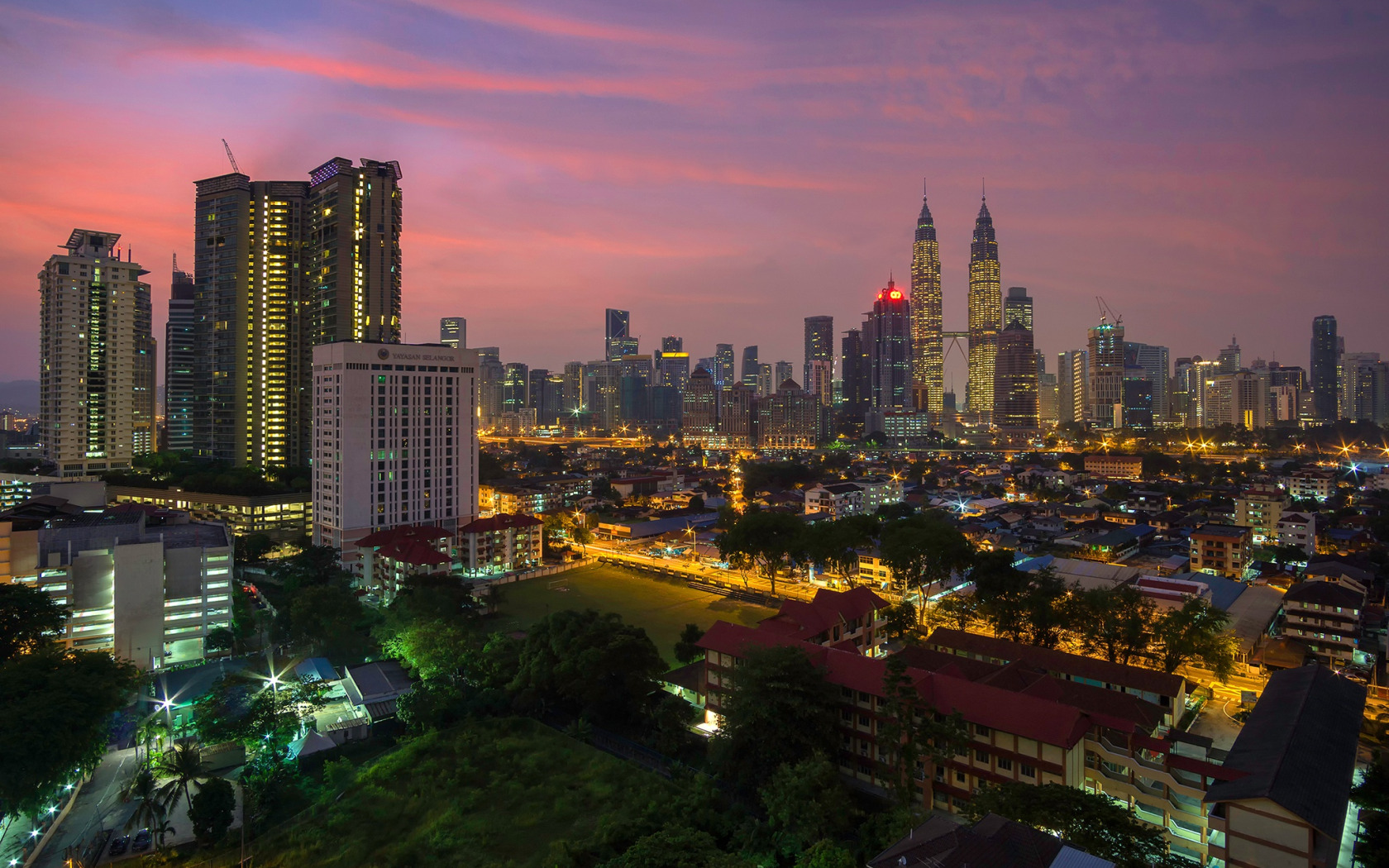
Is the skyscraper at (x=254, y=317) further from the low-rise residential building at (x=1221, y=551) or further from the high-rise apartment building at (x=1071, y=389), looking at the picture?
the high-rise apartment building at (x=1071, y=389)

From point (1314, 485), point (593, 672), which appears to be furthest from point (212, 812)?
point (1314, 485)

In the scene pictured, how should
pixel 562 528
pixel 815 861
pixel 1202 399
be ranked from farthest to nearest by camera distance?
pixel 1202 399 < pixel 562 528 < pixel 815 861

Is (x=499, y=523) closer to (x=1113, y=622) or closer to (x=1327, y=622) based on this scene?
(x=1113, y=622)

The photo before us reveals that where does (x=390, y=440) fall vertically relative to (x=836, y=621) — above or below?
above

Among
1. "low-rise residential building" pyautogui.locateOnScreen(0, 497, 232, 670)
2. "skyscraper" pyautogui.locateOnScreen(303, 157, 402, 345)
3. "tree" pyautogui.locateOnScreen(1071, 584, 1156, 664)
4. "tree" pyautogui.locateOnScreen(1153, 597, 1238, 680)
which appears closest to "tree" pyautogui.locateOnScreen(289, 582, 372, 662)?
"low-rise residential building" pyautogui.locateOnScreen(0, 497, 232, 670)

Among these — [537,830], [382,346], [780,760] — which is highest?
[382,346]

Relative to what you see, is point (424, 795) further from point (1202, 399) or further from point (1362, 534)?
point (1202, 399)

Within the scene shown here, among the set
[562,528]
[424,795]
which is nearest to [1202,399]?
[562,528]
